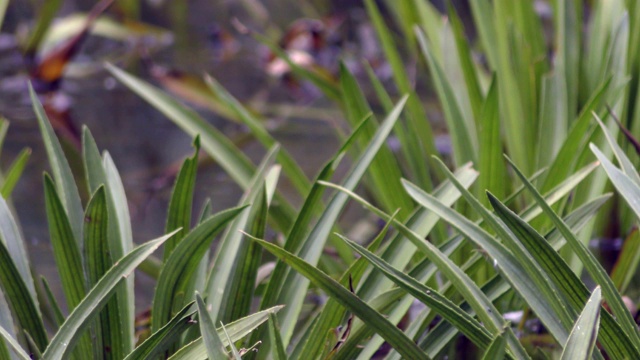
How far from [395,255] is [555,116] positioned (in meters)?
0.55

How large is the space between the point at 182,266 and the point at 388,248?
0.28m

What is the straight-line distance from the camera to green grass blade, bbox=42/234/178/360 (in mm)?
819

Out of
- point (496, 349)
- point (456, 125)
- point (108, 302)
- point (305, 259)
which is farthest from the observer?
point (456, 125)

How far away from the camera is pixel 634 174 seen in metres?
0.93

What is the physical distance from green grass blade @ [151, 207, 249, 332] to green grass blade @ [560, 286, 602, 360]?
37 centimetres

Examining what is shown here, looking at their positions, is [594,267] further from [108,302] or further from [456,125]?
[456,125]

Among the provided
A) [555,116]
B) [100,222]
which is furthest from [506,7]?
[100,222]

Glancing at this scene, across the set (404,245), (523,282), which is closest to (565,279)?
(523,282)

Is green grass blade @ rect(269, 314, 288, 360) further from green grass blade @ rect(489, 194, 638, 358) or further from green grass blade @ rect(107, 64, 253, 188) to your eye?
green grass blade @ rect(107, 64, 253, 188)

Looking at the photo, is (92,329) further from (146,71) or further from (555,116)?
→ (146,71)

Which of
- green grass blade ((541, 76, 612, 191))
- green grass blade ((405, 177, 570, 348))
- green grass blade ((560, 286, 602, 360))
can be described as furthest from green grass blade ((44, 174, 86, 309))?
green grass blade ((541, 76, 612, 191))

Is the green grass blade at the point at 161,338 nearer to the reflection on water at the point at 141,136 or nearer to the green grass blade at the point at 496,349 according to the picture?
the green grass blade at the point at 496,349

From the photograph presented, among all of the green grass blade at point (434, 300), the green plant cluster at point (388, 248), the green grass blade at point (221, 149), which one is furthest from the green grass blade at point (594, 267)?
the green grass blade at point (221, 149)

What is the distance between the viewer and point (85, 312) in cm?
83
